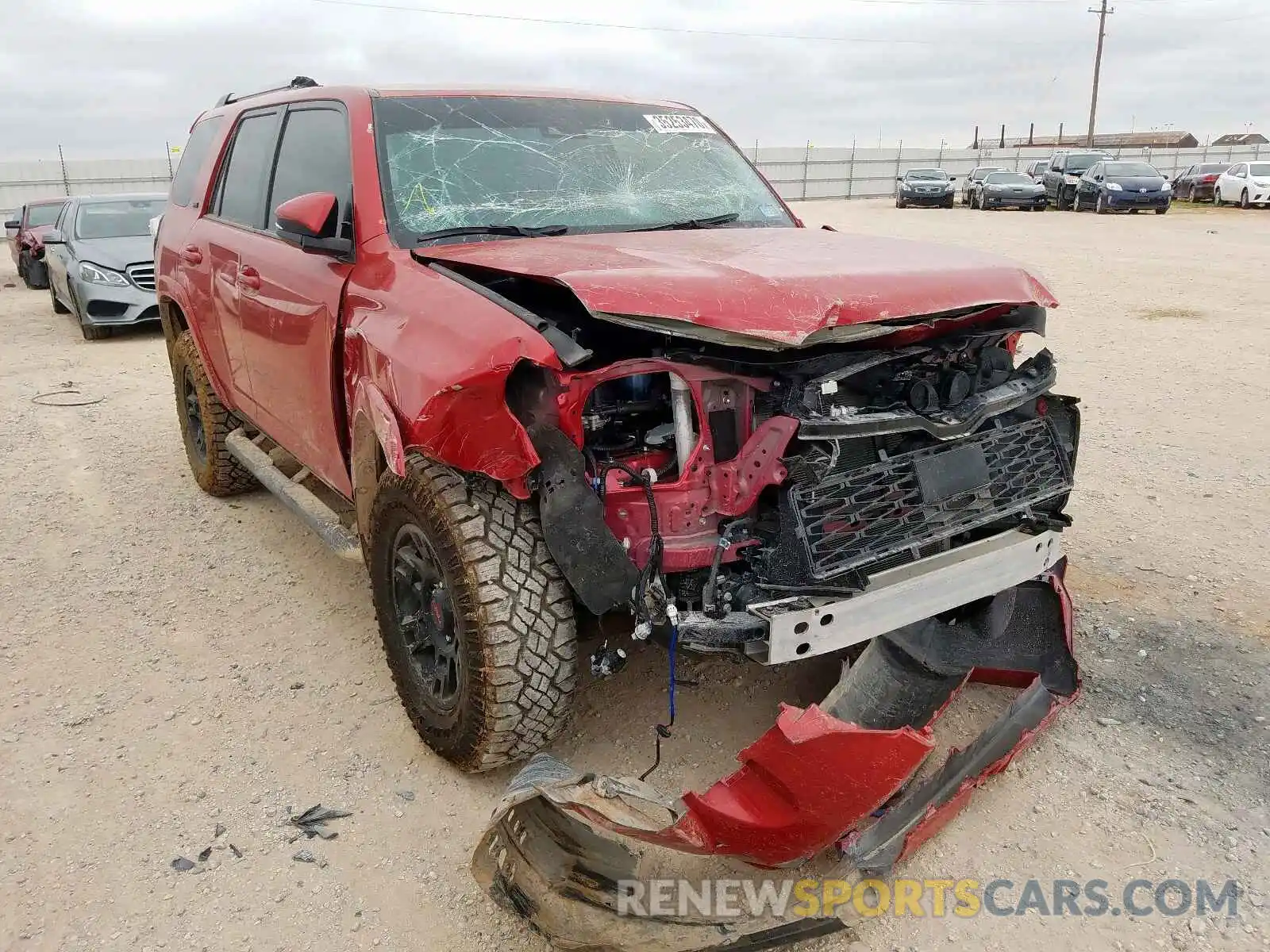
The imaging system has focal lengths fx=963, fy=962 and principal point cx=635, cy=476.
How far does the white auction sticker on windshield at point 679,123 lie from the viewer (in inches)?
163

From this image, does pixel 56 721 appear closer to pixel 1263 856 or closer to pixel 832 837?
pixel 832 837

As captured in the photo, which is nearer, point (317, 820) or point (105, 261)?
point (317, 820)

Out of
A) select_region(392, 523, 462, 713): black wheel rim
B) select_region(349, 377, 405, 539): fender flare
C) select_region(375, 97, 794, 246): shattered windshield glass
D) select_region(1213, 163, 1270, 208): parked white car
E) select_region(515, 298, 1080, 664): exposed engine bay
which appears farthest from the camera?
select_region(1213, 163, 1270, 208): parked white car

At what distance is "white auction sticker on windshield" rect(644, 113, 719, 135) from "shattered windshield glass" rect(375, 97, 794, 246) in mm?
12

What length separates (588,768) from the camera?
3.03m

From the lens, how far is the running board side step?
11.6 feet

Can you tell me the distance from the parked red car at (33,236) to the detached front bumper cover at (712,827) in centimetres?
1518

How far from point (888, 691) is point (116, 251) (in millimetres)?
11034

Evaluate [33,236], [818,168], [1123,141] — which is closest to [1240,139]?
[1123,141]

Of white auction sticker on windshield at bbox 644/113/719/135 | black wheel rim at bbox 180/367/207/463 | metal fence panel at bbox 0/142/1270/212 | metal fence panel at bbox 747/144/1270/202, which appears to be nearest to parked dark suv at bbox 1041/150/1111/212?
metal fence panel at bbox 0/142/1270/212

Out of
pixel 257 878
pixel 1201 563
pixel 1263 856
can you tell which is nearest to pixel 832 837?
pixel 1263 856

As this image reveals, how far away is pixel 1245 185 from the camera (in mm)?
26531

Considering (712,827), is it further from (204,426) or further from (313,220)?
(204,426)

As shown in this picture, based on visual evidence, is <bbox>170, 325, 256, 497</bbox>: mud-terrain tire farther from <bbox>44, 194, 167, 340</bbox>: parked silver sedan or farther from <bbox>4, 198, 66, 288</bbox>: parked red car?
<bbox>4, 198, 66, 288</bbox>: parked red car
